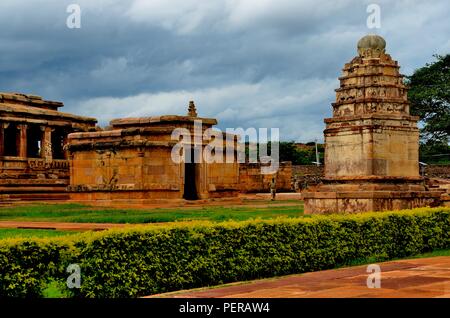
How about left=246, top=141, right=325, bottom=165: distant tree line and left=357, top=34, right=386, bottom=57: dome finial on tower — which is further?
left=246, top=141, right=325, bottom=165: distant tree line

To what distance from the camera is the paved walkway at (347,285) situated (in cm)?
841

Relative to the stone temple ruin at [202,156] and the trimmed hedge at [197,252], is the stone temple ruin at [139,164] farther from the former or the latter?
the trimmed hedge at [197,252]

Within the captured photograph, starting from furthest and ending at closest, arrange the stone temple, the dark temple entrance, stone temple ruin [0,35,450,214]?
1. the dark temple entrance
2. stone temple ruin [0,35,450,214]
3. the stone temple

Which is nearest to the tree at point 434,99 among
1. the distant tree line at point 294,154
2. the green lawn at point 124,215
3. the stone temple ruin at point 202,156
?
the distant tree line at point 294,154

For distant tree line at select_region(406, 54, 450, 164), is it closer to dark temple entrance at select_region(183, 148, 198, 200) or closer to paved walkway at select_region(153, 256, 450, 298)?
dark temple entrance at select_region(183, 148, 198, 200)

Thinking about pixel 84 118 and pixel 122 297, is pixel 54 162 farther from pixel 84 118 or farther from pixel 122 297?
pixel 122 297

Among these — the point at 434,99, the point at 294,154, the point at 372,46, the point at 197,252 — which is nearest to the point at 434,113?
the point at 434,99

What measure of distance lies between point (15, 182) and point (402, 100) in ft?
60.6

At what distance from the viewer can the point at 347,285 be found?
30.3ft

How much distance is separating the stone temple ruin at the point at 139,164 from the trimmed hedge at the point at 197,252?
14070 mm

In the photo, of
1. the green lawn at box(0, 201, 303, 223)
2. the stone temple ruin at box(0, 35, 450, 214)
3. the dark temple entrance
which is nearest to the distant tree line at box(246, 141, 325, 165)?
the stone temple ruin at box(0, 35, 450, 214)

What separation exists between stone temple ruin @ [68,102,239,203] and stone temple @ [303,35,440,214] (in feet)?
33.5

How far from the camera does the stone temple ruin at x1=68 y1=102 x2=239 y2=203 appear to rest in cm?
2656

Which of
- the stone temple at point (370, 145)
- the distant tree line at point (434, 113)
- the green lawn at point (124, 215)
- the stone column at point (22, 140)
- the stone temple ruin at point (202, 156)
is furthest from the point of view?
the distant tree line at point (434, 113)
